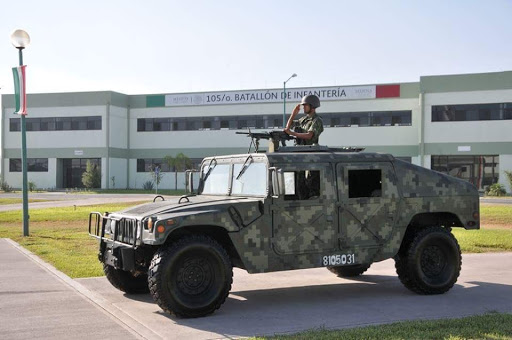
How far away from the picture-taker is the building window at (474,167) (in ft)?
146

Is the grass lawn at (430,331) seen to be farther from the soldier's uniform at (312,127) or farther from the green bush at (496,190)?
the green bush at (496,190)

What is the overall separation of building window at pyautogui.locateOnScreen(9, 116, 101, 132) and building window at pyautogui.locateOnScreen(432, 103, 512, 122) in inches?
1099

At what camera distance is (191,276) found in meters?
7.05

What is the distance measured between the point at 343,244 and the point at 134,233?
8.48 ft

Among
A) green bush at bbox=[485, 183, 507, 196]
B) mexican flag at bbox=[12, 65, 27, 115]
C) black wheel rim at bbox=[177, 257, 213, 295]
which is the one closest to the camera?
black wheel rim at bbox=[177, 257, 213, 295]

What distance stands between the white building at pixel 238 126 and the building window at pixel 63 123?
9 centimetres

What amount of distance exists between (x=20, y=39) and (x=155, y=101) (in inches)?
1500

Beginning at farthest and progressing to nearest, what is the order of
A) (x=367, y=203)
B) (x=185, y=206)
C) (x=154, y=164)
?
(x=154, y=164) → (x=367, y=203) → (x=185, y=206)

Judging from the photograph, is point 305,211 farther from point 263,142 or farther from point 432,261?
point 263,142

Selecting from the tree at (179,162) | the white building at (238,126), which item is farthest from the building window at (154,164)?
the tree at (179,162)

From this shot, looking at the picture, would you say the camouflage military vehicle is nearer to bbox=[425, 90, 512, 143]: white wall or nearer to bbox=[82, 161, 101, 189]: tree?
bbox=[425, 90, 512, 143]: white wall

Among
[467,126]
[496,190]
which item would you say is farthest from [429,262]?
[467,126]

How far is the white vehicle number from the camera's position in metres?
7.75

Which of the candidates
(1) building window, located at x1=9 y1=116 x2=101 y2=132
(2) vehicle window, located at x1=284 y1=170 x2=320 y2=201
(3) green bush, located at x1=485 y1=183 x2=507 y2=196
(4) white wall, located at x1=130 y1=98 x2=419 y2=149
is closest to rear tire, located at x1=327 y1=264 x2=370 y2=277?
(2) vehicle window, located at x1=284 y1=170 x2=320 y2=201
